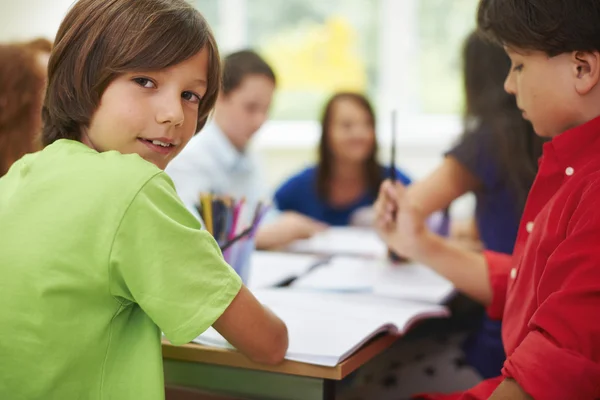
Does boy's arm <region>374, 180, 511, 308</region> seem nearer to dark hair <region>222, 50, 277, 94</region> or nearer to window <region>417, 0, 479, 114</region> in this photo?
dark hair <region>222, 50, 277, 94</region>

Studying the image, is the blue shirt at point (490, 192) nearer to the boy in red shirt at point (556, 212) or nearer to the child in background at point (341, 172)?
the boy in red shirt at point (556, 212)

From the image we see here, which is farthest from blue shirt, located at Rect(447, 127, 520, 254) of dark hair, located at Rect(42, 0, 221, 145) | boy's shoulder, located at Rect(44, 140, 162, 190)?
boy's shoulder, located at Rect(44, 140, 162, 190)

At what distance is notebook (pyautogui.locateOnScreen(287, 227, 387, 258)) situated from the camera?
1.94 m

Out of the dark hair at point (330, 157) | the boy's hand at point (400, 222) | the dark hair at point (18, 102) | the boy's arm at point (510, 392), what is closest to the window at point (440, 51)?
the dark hair at point (330, 157)

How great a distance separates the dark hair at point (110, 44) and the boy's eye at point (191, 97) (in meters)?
0.07

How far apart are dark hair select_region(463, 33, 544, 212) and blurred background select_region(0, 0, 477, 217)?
2.59 meters

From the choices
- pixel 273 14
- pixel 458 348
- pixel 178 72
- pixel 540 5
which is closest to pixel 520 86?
pixel 540 5

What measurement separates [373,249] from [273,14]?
2747 mm

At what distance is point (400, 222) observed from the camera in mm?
1452

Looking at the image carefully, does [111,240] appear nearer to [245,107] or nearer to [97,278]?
[97,278]

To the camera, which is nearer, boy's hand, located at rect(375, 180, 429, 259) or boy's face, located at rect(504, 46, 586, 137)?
boy's face, located at rect(504, 46, 586, 137)

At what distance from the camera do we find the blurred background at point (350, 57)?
168 inches

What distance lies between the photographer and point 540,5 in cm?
96

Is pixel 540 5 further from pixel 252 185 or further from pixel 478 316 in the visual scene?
pixel 252 185
